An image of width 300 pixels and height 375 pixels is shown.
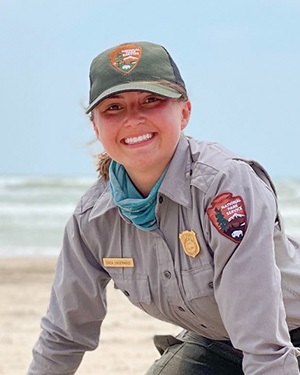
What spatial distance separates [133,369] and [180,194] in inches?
96.5

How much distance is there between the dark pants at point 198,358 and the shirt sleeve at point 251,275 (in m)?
0.40

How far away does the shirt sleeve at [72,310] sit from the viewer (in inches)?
104

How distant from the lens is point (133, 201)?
2.39 m

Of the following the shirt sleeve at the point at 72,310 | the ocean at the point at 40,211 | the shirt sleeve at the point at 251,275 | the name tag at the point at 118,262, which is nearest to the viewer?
the shirt sleeve at the point at 251,275

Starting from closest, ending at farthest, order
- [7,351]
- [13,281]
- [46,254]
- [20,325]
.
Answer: [7,351] → [20,325] → [13,281] → [46,254]

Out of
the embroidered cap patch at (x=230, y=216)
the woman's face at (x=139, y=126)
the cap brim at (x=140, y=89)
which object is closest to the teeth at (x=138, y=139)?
the woman's face at (x=139, y=126)

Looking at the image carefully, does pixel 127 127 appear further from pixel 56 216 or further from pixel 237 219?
pixel 56 216

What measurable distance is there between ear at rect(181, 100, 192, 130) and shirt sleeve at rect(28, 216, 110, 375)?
0.44 m

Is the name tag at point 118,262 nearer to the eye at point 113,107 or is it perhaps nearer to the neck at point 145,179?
the neck at point 145,179

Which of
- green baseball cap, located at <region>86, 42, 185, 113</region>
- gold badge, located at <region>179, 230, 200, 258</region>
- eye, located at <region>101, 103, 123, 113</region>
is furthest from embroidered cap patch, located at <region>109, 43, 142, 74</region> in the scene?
gold badge, located at <region>179, 230, 200, 258</region>

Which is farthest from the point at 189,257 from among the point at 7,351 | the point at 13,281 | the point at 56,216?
the point at 56,216

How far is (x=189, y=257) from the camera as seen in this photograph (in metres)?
2.37

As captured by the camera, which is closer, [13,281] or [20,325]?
[20,325]

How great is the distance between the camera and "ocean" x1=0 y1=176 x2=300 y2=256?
12.3 meters
